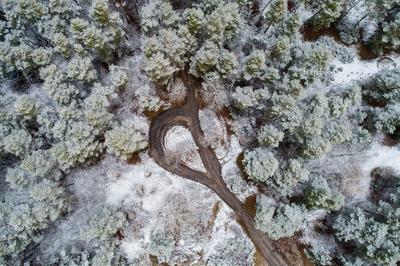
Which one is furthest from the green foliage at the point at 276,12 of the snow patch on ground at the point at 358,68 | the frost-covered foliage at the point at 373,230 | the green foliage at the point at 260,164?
the frost-covered foliage at the point at 373,230

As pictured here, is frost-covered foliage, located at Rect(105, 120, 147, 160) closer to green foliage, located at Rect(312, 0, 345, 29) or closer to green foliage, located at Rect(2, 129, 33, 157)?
green foliage, located at Rect(2, 129, 33, 157)

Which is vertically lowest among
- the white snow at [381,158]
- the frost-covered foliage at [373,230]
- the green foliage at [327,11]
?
the frost-covered foliage at [373,230]

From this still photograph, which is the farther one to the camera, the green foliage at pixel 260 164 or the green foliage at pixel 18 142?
the green foliage at pixel 260 164

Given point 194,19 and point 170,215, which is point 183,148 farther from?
point 194,19

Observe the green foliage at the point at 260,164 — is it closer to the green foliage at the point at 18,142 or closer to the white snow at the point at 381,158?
the white snow at the point at 381,158

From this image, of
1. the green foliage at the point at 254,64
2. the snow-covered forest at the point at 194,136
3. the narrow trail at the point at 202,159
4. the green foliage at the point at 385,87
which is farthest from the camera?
the green foliage at the point at 385,87

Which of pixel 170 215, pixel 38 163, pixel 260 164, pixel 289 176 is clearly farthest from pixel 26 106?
pixel 289 176

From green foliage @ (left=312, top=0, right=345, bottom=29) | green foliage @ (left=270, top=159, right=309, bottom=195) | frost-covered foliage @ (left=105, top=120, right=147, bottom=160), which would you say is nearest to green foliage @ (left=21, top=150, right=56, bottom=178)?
frost-covered foliage @ (left=105, top=120, right=147, bottom=160)

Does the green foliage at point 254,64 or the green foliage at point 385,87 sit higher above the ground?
the green foliage at point 254,64
